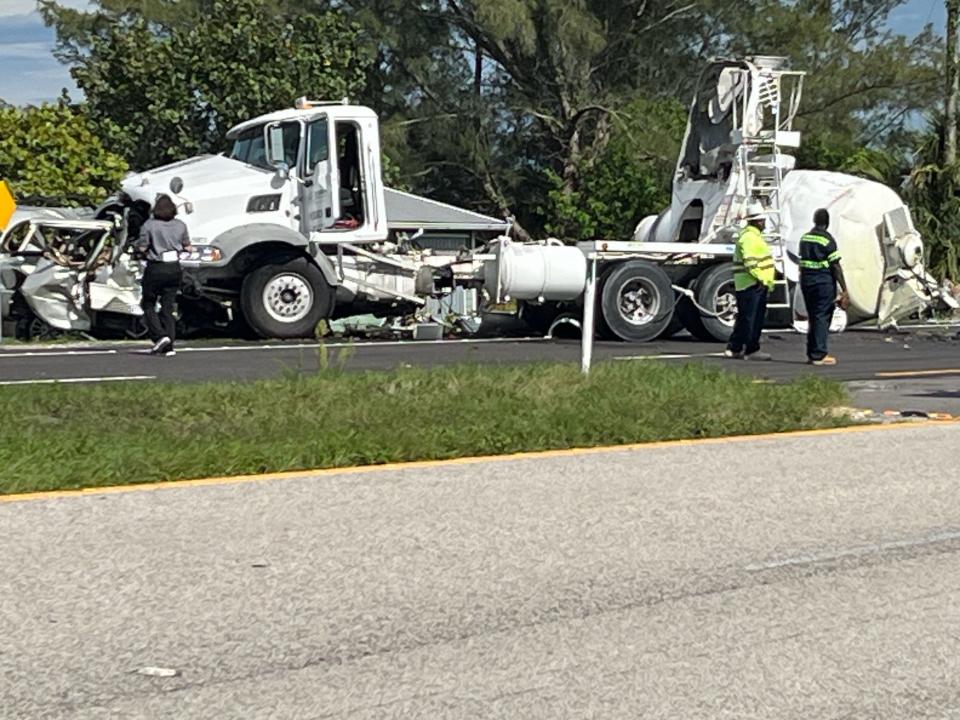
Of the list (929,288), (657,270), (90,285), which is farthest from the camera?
(929,288)

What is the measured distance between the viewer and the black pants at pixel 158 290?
49.5 feet

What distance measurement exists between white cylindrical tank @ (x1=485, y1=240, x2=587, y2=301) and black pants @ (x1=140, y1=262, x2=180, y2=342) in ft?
14.7

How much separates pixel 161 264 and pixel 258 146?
15.8 feet

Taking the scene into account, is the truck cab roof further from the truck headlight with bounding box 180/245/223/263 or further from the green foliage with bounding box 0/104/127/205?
the green foliage with bounding box 0/104/127/205

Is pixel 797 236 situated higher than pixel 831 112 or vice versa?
pixel 831 112

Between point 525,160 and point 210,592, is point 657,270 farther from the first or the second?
point 525,160

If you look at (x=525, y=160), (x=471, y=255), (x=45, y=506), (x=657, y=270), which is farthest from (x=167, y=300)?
(x=525, y=160)

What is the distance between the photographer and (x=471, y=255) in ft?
62.6

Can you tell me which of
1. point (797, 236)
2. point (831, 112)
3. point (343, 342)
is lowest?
point (343, 342)

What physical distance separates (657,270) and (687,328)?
3.53 feet

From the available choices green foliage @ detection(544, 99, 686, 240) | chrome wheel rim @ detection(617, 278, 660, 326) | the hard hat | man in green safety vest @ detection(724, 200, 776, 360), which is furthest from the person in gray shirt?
green foliage @ detection(544, 99, 686, 240)

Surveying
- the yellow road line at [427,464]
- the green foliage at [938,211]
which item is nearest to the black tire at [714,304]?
the yellow road line at [427,464]

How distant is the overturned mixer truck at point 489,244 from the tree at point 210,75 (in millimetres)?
16564

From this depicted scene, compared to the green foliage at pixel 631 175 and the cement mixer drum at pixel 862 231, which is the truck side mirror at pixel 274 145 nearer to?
the cement mixer drum at pixel 862 231
